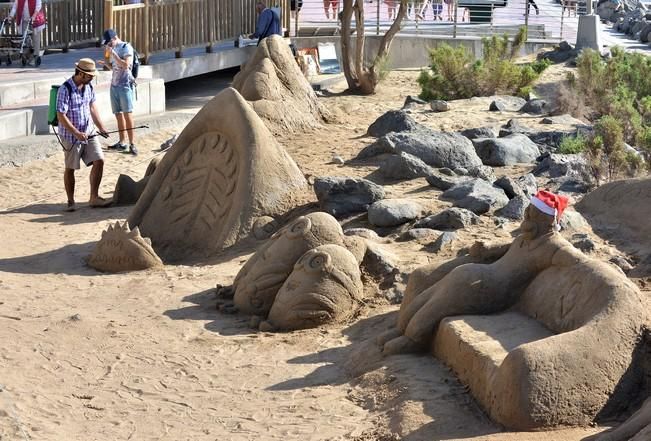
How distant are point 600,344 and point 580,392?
0.29 meters

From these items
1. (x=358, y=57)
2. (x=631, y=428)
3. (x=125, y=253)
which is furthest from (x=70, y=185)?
(x=358, y=57)

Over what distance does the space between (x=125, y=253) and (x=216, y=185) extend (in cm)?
115

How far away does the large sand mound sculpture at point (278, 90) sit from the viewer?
1384cm

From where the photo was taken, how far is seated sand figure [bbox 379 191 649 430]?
245 inches

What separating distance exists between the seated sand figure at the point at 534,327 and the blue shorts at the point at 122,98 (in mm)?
7935

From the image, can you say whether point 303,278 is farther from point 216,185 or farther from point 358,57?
point 358,57

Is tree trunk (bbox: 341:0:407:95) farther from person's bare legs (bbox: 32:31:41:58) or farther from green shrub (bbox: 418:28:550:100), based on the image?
person's bare legs (bbox: 32:31:41:58)

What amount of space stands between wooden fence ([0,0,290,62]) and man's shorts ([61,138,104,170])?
20.4 feet

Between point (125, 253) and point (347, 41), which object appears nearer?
point (125, 253)

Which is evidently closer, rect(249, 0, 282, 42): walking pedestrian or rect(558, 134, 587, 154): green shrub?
rect(558, 134, 587, 154): green shrub

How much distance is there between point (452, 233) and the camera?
32.2 feet

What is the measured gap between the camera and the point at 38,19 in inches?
707

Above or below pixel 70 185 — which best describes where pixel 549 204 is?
above

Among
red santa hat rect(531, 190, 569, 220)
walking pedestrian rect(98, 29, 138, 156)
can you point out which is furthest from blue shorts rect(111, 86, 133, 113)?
red santa hat rect(531, 190, 569, 220)
